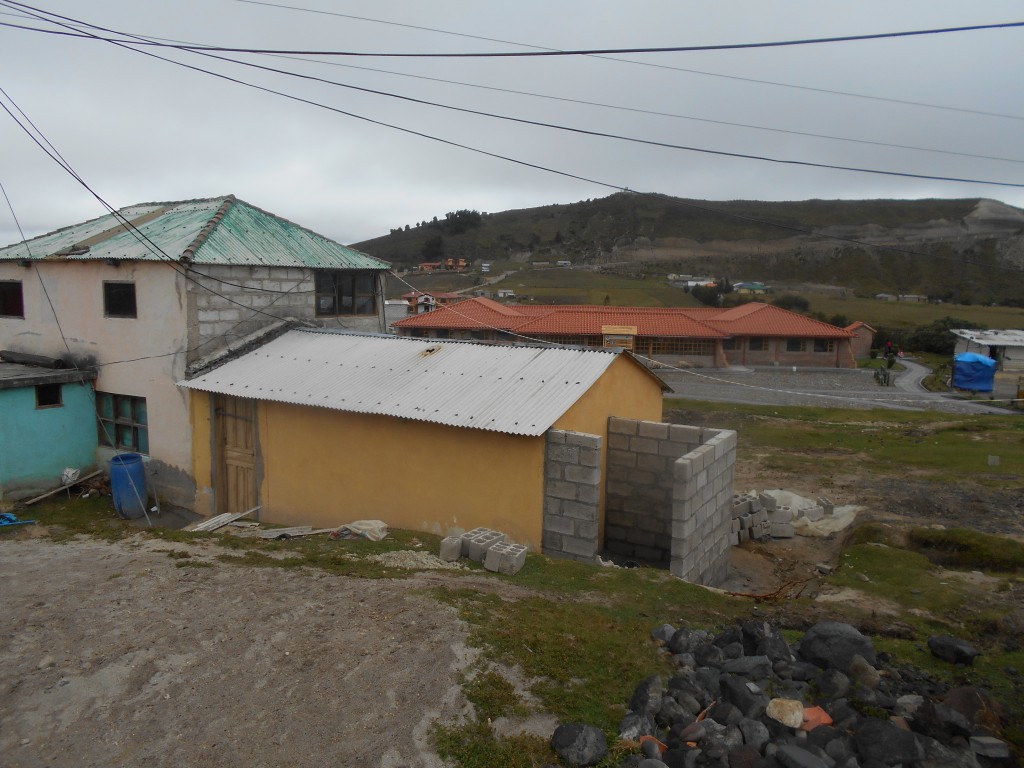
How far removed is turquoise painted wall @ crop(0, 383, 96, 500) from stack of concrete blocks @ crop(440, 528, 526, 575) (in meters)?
11.2

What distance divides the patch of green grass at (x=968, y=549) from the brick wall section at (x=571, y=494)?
20.7 feet

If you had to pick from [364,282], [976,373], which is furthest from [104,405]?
[976,373]

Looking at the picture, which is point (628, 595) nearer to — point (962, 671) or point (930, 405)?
point (962, 671)

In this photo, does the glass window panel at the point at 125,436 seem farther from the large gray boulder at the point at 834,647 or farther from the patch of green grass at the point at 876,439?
the patch of green grass at the point at 876,439

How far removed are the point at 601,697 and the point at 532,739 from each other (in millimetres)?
846

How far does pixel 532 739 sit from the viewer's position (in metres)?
5.34

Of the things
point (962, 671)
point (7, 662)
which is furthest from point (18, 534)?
point (962, 671)

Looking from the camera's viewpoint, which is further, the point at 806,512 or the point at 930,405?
the point at 930,405

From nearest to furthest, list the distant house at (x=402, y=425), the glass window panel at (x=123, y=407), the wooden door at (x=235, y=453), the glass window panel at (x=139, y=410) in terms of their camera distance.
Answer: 1. the distant house at (x=402, y=425)
2. the wooden door at (x=235, y=453)
3. the glass window panel at (x=139, y=410)
4. the glass window panel at (x=123, y=407)

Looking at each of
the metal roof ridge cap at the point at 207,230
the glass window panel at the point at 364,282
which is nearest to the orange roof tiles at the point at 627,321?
the glass window panel at the point at 364,282

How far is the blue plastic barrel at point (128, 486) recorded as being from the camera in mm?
14648

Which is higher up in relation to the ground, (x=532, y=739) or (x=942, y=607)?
(x=532, y=739)

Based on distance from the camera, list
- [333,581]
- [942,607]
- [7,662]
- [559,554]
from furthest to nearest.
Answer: [559,554], [942,607], [333,581], [7,662]

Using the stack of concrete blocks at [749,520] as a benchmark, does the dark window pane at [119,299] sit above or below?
above
